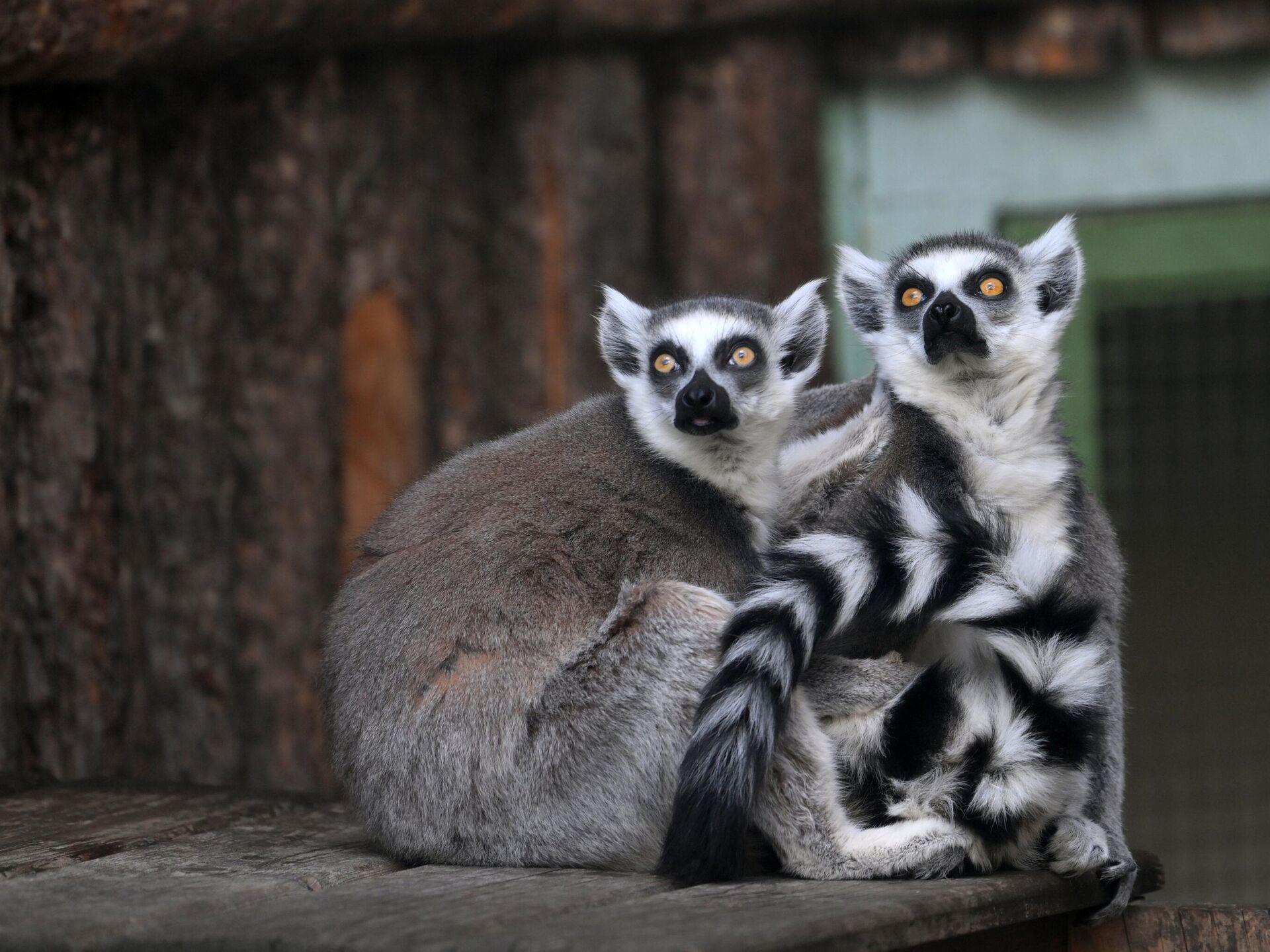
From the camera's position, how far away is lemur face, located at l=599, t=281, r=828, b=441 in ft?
10.6

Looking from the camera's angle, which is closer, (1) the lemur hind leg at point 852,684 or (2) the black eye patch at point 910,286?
(1) the lemur hind leg at point 852,684

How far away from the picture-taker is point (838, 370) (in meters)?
4.91

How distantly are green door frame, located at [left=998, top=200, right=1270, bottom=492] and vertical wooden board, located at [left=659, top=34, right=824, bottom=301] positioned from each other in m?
0.73

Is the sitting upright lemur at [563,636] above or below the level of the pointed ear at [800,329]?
below

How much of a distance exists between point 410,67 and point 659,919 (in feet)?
10.2

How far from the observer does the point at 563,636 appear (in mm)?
2902

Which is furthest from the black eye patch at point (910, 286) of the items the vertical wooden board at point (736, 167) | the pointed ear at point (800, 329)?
the vertical wooden board at point (736, 167)

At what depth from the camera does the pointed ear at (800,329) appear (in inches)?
140

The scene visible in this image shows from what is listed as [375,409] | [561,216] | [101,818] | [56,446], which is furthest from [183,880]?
[561,216]

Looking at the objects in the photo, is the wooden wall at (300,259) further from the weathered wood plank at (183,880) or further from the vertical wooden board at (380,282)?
the weathered wood plank at (183,880)

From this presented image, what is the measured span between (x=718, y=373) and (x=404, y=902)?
53.9 inches

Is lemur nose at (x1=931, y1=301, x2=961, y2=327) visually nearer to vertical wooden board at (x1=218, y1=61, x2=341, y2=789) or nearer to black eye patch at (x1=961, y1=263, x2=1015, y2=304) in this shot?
black eye patch at (x1=961, y1=263, x2=1015, y2=304)

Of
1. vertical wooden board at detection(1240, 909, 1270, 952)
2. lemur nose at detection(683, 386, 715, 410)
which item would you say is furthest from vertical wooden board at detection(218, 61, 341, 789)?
vertical wooden board at detection(1240, 909, 1270, 952)

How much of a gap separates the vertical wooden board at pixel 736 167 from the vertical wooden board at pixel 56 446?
1.67 metres
